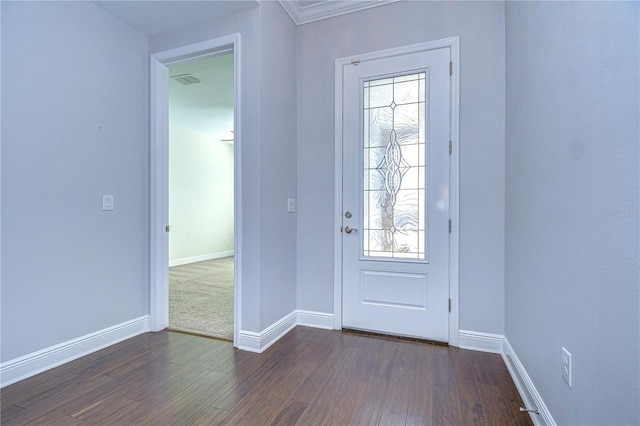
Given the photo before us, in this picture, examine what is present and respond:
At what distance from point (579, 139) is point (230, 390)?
2.10m

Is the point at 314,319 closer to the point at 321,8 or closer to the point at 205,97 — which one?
the point at 321,8

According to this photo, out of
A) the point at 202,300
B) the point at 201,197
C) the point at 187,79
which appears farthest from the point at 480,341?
the point at 201,197

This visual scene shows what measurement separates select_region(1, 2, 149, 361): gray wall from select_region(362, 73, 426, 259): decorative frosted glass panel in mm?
1981

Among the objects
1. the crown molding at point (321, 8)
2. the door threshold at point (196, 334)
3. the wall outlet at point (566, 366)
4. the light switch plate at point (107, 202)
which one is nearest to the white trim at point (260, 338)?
the door threshold at point (196, 334)

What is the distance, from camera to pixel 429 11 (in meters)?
2.43

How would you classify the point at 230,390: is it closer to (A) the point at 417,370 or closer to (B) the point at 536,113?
(A) the point at 417,370

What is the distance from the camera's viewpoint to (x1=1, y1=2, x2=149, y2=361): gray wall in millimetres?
1836

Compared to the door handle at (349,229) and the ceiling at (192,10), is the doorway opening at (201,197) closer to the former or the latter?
the ceiling at (192,10)

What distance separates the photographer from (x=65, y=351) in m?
2.09

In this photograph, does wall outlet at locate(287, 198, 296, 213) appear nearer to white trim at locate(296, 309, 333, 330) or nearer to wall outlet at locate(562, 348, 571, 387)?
white trim at locate(296, 309, 333, 330)

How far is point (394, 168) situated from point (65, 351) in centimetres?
277

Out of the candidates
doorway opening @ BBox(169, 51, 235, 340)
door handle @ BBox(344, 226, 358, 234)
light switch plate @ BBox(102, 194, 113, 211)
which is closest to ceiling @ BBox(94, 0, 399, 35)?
doorway opening @ BBox(169, 51, 235, 340)

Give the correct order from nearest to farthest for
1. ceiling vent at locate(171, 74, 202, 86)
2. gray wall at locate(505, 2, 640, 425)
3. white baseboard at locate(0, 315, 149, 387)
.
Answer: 1. gray wall at locate(505, 2, 640, 425)
2. white baseboard at locate(0, 315, 149, 387)
3. ceiling vent at locate(171, 74, 202, 86)

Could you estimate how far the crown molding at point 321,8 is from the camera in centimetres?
257
